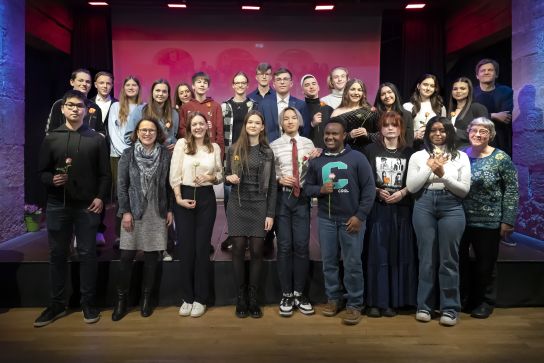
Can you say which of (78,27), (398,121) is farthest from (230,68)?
(398,121)

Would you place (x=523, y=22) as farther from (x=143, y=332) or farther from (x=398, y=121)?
(x=143, y=332)

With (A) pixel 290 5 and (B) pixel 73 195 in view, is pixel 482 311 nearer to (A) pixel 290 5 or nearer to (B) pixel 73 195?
(B) pixel 73 195

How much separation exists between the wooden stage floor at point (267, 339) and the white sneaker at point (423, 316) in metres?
0.04

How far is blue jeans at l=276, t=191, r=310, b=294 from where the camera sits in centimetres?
311

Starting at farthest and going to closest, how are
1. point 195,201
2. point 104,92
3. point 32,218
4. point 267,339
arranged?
point 32,218, point 104,92, point 195,201, point 267,339

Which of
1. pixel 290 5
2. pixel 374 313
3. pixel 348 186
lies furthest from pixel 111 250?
pixel 290 5

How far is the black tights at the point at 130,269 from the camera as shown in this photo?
3092mm

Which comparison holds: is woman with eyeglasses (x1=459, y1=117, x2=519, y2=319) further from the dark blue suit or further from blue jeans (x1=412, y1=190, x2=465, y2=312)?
the dark blue suit

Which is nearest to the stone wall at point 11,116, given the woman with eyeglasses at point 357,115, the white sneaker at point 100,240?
the white sneaker at point 100,240

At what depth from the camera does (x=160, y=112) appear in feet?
11.9

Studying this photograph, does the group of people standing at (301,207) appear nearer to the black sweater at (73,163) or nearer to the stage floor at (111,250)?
the black sweater at (73,163)

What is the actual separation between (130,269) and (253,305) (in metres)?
0.89

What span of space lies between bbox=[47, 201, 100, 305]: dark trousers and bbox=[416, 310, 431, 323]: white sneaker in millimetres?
2205

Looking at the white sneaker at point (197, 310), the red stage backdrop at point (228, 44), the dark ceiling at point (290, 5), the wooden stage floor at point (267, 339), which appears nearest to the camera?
the wooden stage floor at point (267, 339)
